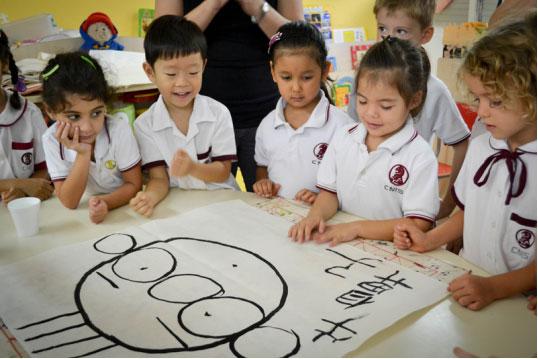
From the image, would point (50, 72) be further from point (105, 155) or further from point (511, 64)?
point (511, 64)

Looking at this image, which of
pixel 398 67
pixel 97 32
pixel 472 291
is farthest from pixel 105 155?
pixel 97 32

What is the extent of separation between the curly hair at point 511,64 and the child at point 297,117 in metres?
0.48

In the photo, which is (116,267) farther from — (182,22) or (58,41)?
(58,41)

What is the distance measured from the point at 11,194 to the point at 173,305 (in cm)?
72

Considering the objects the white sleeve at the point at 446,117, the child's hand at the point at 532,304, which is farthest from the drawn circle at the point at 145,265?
the white sleeve at the point at 446,117

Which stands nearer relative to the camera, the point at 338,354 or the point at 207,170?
the point at 338,354

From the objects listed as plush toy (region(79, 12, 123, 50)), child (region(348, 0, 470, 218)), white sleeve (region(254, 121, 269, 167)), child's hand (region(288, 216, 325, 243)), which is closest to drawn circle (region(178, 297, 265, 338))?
child's hand (region(288, 216, 325, 243))

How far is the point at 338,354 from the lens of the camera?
63 cm

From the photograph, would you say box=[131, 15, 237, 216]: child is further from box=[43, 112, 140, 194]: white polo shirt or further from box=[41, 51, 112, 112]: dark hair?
box=[41, 51, 112, 112]: dark hair

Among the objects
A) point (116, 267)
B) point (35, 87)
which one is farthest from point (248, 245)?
point (35, 87)

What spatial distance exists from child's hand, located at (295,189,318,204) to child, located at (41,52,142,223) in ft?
1.42

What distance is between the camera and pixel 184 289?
0.79 meters

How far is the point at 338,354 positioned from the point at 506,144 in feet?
1.84

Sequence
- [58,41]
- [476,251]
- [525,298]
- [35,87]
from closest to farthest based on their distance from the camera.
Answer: [525,298] < [476,251] < [35,87] < [58,41]
